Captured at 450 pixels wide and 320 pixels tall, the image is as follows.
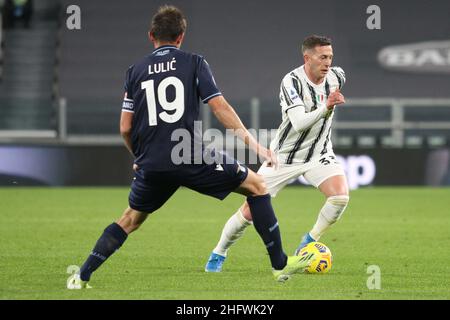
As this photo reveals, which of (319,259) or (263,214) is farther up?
(263,214)

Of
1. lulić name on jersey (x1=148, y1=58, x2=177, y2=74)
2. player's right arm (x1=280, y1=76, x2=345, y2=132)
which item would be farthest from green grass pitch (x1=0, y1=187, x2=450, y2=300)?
lulić name on jersey (x1=148, y1=58, x2=177, y2=74)

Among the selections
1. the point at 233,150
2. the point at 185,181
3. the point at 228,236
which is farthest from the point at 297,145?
the point at 233,150

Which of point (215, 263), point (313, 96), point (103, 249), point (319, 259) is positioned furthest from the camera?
point (313, 96)

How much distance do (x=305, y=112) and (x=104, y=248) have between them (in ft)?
7.79

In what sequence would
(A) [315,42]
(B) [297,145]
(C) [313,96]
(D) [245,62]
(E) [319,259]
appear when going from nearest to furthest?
(E) [319,259] → (A) [315,42] → (C) [313,96] → (B) [297,145] → (D) [245,62]

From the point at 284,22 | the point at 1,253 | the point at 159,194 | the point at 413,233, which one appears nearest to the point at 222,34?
the point at 284,22

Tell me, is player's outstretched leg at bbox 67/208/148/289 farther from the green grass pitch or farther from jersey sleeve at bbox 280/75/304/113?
jersey sleeve at bbox 280/75/304/113

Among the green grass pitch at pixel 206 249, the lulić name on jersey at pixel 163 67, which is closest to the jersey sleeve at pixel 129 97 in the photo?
the lulić name on jersey at pixel 163 67

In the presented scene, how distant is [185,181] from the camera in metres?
6.95

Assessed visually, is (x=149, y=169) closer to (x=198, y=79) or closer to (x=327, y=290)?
(x=198, y=79)

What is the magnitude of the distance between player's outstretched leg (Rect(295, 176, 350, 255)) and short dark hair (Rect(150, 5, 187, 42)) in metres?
2.37

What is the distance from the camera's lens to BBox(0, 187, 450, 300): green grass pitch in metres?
7.05

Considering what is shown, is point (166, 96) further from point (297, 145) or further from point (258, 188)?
point (297, 145)

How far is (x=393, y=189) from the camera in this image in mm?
19906
